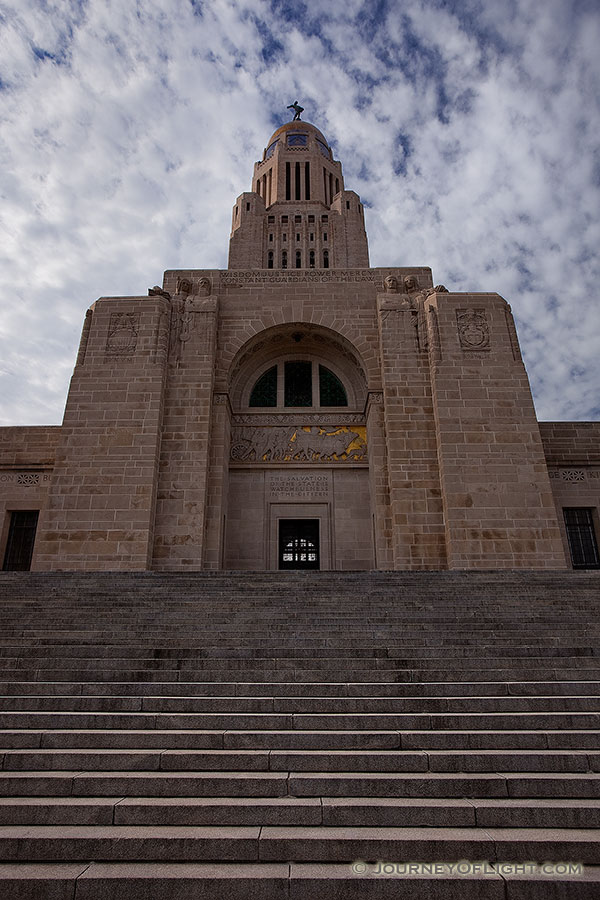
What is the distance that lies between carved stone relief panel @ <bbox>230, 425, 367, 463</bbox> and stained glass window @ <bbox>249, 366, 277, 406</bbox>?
1101mm

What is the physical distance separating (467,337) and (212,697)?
43.1 ft

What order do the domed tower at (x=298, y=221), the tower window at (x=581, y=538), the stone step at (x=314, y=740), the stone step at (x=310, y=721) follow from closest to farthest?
1. the stone step at (x=314, y=740)
2. the stone step at (x=310, y=721)
3. the tower window at (x=581, y=538)
4. the domed tower at (x=298, y=221)

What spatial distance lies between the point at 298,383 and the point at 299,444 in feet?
7.92

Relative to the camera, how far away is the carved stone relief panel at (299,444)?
16078 mm

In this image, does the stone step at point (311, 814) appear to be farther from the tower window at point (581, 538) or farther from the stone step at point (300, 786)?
the tower window at point (581, 538)

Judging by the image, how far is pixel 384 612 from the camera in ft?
25.4

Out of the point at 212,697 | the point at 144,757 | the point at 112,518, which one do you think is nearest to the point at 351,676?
the point at 212,697

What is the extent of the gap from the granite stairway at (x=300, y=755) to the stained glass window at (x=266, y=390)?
403 inches

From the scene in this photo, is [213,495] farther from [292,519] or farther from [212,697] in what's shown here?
[212,697]

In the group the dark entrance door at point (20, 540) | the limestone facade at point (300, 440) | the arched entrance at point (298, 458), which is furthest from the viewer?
the arched entrance at point (298, 458)

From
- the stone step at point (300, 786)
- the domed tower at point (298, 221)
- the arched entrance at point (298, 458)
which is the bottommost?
the stone step at point (300, 786)

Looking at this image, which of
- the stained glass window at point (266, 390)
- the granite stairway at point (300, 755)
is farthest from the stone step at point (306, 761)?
the stained glass window at point (266, 390)

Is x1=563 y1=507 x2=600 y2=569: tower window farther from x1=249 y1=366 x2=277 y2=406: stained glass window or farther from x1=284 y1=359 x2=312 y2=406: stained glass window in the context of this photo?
x1=249 y1=366 x2=277 y2=406: stained glass window

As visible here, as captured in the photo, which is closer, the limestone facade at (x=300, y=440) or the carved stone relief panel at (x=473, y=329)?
the limestone facade at (x=300, y=440)
